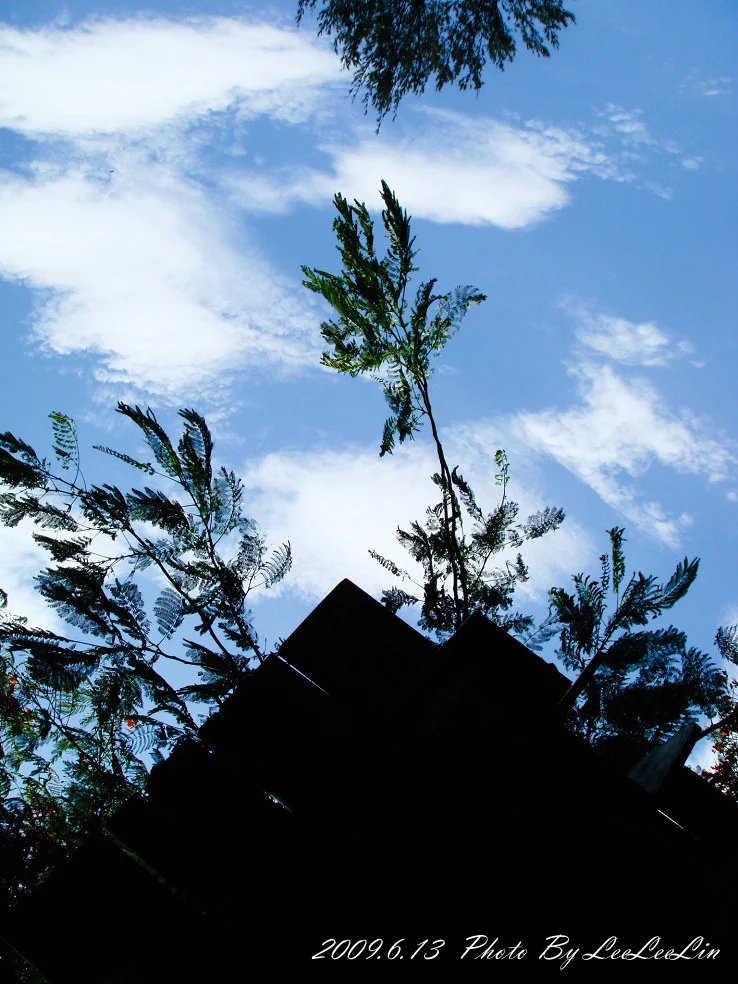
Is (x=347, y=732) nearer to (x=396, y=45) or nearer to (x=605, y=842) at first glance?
(x=605, y=842)

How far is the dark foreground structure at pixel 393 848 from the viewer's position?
2336 mm

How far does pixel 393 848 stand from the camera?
2664 millimetres

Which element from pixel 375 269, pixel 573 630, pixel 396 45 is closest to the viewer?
pixel 375 269

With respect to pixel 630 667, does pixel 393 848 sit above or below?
below

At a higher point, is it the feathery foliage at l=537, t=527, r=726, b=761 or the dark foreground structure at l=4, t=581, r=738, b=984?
the feathery foliage at l=537, t=527, r=726, b=761

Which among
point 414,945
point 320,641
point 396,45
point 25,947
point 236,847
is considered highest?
point 396,45

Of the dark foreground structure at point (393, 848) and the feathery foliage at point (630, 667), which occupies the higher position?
the feathery foliage at point (630, 667)

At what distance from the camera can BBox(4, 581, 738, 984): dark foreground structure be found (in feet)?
7.66

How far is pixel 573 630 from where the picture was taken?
4531 millimetres

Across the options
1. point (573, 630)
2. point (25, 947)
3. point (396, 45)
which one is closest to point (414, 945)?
point (25, 947)

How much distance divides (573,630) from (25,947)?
3861 millimetres

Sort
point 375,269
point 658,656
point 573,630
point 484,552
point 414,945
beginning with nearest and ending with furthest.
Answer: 1. point 414,945
2. point 375,269
3. point 658,656
4. point 573,630
5. point 484,552

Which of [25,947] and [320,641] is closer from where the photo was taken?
[25,947]

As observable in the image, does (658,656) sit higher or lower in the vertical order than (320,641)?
higher
